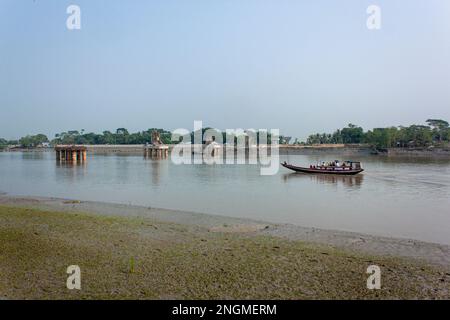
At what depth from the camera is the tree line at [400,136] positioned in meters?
118

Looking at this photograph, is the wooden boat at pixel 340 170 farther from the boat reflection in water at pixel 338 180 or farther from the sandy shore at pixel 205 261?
the sandy shore at pixel 205 261

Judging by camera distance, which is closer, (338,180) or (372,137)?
(338,180)

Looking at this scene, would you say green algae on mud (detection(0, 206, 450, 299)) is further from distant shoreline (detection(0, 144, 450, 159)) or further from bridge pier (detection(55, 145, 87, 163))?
distant shoreline (detection(0, 144, 450, 159))

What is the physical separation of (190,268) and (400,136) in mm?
124110

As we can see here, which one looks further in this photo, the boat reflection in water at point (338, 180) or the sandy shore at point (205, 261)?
the boat reflection in water at point (338, 180)

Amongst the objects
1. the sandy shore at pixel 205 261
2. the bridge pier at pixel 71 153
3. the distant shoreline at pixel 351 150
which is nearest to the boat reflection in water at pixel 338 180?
the sandy shore at pixel 205 261

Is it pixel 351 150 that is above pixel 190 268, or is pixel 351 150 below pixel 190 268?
above

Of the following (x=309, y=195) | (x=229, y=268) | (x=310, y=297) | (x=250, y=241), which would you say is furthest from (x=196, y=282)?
(x=309, y=195)

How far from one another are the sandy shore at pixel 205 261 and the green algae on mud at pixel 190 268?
0.02 meters

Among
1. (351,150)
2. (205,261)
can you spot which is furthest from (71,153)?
(351,150)

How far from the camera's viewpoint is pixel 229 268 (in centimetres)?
891

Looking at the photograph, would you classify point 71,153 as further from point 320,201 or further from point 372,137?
point 372,137

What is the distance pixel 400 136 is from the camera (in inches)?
4739

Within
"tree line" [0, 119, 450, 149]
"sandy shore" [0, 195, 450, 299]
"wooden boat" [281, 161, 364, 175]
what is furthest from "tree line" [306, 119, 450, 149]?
"sandy shore" [0, 195, 450, 299]
